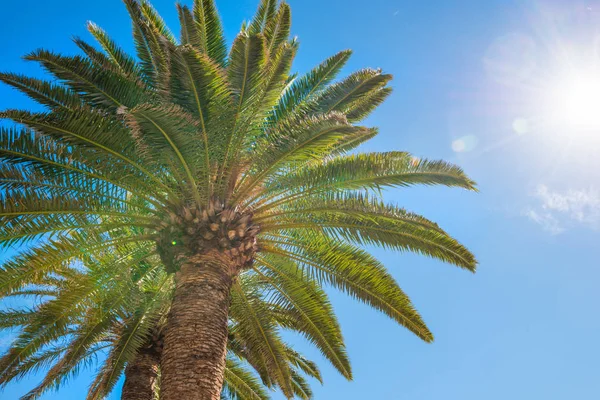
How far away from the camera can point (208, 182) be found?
8.49 metres

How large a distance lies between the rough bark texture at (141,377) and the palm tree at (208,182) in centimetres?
269

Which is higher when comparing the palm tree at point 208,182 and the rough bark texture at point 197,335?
the palm tree at point 208,182

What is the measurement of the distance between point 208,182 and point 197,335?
2447 millimetres

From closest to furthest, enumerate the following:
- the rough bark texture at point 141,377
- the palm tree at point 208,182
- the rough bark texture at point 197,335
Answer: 1. the rough bark texture at point 197,335
2. the palm tree at point 208,182
3. the rough bark texture at point 141,377

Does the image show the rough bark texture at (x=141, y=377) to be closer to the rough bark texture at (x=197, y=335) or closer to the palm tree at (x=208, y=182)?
the palm tree at (x=208, y=182)

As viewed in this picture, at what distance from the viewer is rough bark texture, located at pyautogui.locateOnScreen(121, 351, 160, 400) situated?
35.4 feet

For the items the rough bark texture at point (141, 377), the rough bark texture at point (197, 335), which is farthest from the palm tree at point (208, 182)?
the rough bark texture at point (141, 377)

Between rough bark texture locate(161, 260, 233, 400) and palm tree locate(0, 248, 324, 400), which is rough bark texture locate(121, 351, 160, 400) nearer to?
palm tree locate(0, 248, 324, 400)

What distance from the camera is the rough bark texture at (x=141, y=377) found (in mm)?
10781

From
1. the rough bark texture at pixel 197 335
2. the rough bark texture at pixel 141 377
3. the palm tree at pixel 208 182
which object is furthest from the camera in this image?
the rough bark texture at pixel 141 377

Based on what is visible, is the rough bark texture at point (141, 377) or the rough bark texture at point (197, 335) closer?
the rough bark texture at point (197, 335)

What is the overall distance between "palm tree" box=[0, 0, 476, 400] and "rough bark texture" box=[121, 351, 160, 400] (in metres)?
2.69

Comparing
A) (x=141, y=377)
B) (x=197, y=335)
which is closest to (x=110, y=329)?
(x=141, y=377)

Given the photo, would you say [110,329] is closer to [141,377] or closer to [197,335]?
[141,377]
